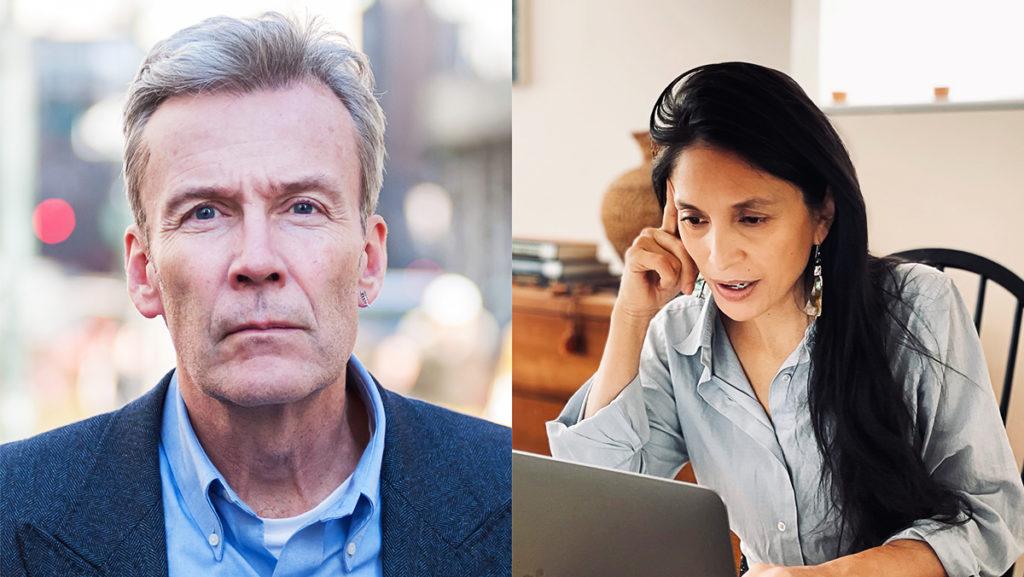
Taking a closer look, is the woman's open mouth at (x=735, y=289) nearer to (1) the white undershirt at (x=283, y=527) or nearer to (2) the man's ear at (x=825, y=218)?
(2) the man's ear at (x=825, y=218)

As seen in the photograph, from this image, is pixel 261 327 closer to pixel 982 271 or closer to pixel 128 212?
pixel 128 212

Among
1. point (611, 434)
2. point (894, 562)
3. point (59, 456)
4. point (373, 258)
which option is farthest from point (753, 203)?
point (59, 456)

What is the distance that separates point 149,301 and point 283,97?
249 mm

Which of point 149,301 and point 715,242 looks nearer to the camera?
point 149,301

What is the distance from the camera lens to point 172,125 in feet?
3.40

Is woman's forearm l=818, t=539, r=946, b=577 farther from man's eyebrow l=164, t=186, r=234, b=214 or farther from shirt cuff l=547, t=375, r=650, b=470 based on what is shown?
man's eyebrow l=164, t=186, r=234, b=214

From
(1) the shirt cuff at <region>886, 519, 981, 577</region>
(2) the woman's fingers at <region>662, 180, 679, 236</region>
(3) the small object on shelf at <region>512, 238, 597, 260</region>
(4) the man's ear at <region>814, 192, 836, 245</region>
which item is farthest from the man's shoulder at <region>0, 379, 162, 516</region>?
(3) the small object on shelf at <region>512, 238, 597, 260</region>

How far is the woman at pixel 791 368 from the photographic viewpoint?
1.53 meters

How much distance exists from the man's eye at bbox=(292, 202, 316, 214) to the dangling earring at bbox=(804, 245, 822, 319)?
2.75ft

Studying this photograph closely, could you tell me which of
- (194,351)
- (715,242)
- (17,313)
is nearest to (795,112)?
(715,242)

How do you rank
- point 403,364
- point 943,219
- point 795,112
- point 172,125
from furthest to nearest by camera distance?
point 943,219 < point 795,112 < point 403,364 < point 172,125

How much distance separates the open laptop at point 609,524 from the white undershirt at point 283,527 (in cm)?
23

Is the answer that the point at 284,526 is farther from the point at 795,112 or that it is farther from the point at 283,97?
the point at 795,112

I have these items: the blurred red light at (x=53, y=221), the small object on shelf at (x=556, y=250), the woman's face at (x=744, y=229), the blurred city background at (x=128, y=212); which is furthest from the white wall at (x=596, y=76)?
the blurred red light at (x=53, y=221)
